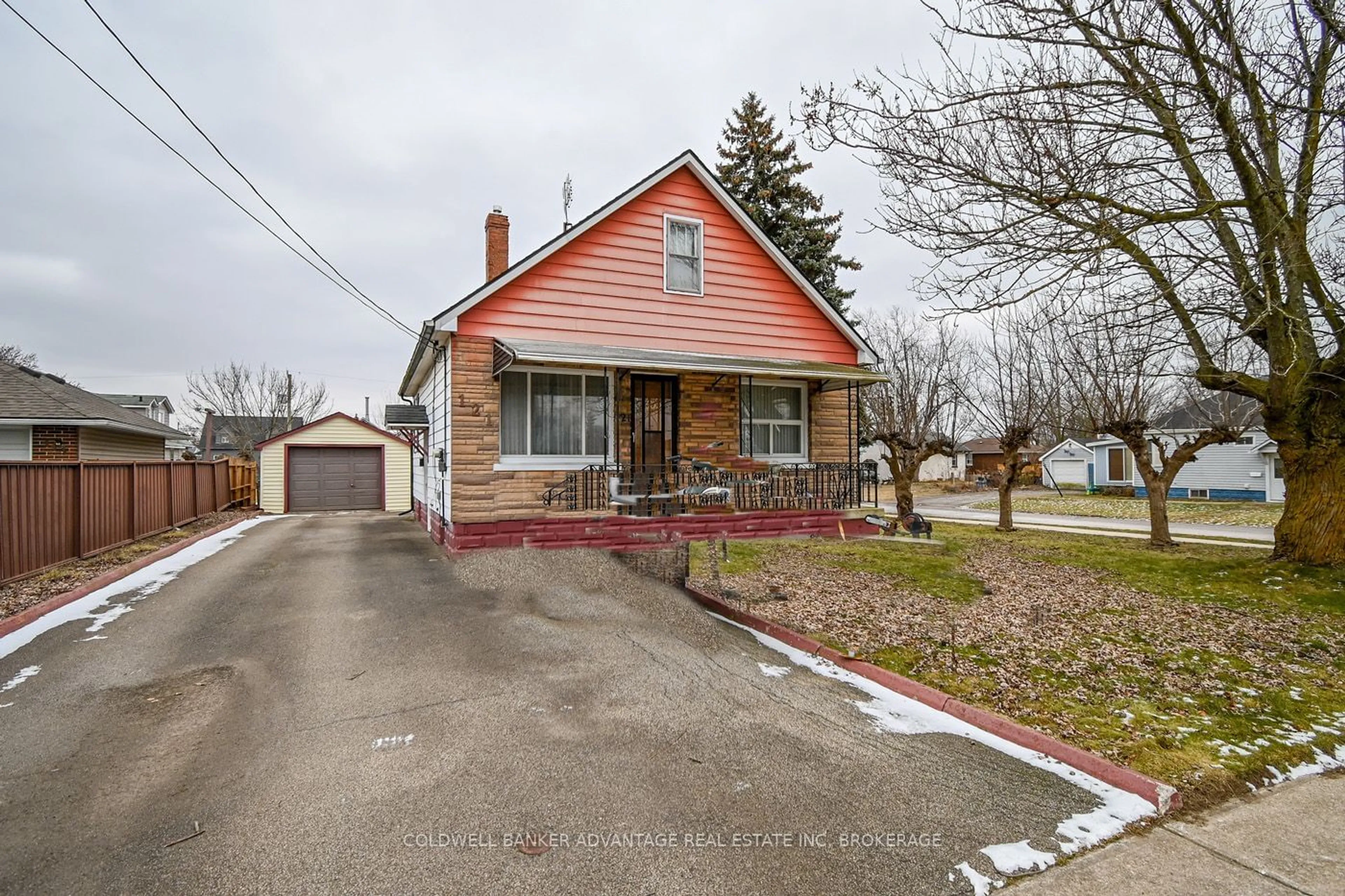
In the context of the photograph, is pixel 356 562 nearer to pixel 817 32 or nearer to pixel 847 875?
pixel 847 875

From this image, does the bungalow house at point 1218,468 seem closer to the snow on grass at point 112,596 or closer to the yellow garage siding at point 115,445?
the snow on grass at point 112,596

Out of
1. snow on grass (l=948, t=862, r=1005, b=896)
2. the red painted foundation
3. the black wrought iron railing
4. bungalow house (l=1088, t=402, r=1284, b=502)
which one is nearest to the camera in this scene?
snow on grass (l=948, t=862, r=1005, b=896)

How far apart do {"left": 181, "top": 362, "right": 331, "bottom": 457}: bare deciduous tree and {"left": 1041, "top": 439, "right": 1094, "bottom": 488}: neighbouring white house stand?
47380 millimetres

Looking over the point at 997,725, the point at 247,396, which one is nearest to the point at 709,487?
the point at 997,725

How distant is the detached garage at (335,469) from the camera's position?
2061cm

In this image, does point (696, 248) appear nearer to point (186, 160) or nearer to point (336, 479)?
point (186, 160)

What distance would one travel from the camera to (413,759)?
3.85 metres

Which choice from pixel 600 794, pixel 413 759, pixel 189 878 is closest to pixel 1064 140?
pixel 600 794

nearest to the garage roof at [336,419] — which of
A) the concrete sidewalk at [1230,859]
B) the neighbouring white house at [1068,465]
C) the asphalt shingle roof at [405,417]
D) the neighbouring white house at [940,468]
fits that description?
the asphalt shingle roof at [405,417]

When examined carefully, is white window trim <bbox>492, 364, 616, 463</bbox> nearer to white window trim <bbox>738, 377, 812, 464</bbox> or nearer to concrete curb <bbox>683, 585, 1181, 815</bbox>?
white window trim <bbox>738, 377, 812, 464</bbox>

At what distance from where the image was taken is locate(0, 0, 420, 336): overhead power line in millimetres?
6980

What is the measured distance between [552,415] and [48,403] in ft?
43.2

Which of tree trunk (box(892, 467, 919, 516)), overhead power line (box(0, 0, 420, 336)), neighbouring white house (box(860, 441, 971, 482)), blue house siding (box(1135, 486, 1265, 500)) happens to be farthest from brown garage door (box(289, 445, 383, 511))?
neighbouring white house (box(860, 441, 971, 482))

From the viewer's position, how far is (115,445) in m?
17.3
